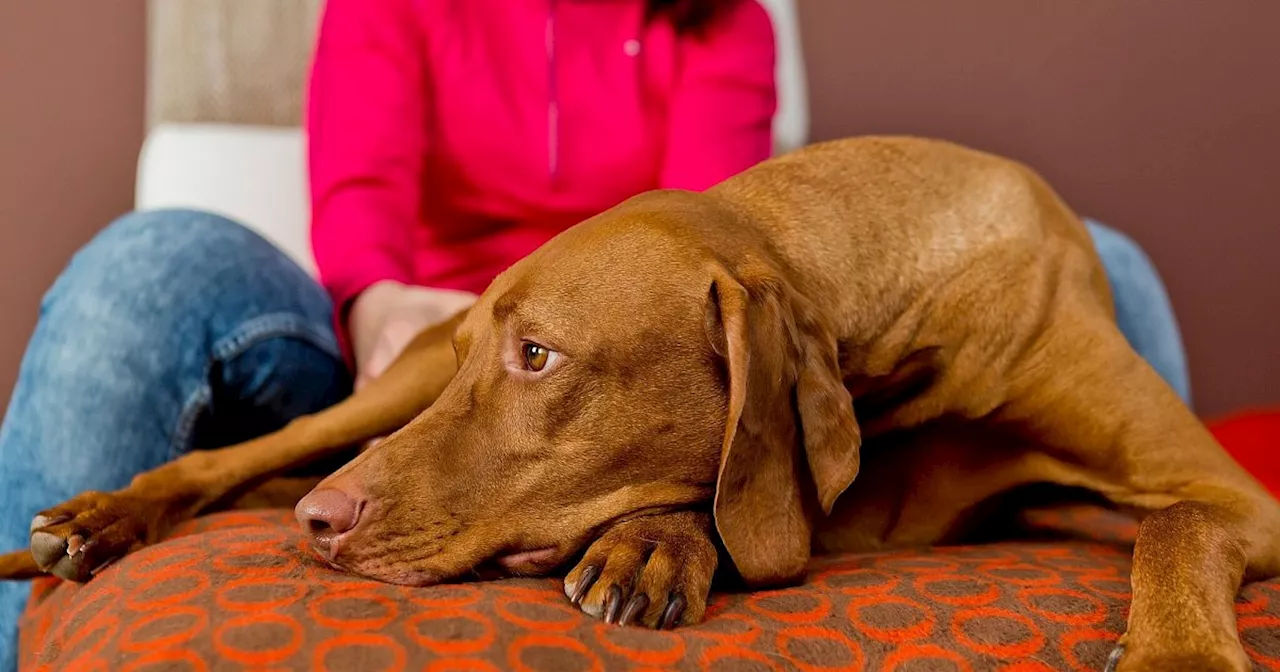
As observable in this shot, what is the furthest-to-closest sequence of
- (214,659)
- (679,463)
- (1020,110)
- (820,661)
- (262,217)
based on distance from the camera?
(1020,110) < (262,217) < (679,463) < (820,661) < (214,659)

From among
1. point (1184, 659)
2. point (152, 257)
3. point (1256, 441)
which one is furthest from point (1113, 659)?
point (1256, 441)

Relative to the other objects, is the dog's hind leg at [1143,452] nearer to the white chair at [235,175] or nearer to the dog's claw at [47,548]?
the dog's claw at [47,548]

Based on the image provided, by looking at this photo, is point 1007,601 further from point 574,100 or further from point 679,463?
point 574,100

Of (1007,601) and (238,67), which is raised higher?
(238,67)

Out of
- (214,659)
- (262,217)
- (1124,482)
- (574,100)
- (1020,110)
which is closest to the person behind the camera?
(214,659)

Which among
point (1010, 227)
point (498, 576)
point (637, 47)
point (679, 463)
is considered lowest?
point (498, 576)

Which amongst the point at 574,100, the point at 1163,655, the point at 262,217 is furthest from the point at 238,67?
the point at 1163,655

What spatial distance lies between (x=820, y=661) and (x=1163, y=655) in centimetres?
32

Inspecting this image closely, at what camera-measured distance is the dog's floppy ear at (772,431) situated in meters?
1.14

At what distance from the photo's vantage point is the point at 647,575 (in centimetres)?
107

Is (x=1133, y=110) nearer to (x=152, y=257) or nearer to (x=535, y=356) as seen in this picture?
(x=535, y=356)

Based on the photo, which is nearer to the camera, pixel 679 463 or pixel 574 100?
pixel 679 463

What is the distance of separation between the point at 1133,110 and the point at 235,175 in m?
3.12

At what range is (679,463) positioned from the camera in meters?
1.23
